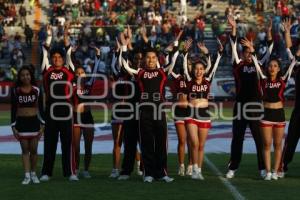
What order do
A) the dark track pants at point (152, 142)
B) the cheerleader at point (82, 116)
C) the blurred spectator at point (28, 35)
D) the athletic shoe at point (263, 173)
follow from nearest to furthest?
the dark track pants at point (152, 142) < the athletic shoe at point (263, 173) < the cheerleader at point (82, 116) < the blurred spectator at point (28, 35)

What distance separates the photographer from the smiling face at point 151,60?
35.9ft

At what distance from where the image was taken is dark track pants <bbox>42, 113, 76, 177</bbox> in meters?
11.0

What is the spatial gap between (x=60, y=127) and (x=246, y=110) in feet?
8.89

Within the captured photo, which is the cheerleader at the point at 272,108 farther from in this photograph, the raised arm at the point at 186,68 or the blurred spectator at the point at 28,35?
the blurred spectator at the point at 28,35

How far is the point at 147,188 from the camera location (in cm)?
1023

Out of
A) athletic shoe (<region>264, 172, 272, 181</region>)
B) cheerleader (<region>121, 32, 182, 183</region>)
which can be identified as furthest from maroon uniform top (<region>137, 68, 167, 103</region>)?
athletic shoe (<region>264, 172, 272, 181</region>)

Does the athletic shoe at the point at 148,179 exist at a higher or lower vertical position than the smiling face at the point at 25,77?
lower

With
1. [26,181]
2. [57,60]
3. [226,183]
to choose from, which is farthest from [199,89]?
[26,181]

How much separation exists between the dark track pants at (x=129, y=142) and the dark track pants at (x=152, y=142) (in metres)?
0.33

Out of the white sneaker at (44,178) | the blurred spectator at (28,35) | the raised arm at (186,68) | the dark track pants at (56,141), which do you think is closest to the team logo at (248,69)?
the raised arm at (186,68)

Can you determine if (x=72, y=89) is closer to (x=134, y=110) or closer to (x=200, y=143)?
(x=134, y=110)

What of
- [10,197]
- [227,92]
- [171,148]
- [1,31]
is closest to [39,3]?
[1,31]

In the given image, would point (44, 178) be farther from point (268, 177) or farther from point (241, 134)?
point (268, 177)

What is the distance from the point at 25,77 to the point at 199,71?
8.20 feet
